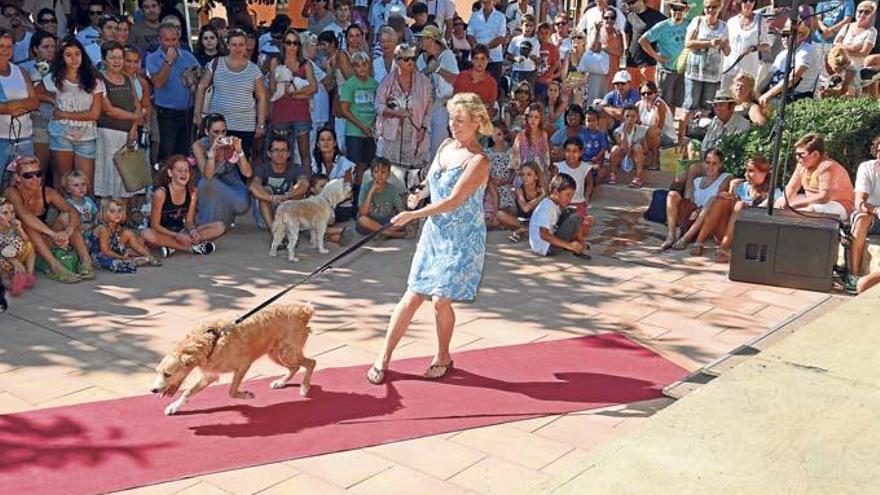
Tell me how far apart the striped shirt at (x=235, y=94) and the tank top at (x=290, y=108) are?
349 mm

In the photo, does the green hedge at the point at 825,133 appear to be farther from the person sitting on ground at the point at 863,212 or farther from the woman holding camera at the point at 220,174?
the woman holding camera at the point at 220,174

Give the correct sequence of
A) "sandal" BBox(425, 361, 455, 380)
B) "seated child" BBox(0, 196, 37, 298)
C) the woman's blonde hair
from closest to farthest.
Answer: the woman's blonde hair < "sandal" BBox(425, 361, 455, 380) < "seated child" BBox(0, 196, 37, 298)

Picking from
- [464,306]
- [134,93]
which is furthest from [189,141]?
[464,306]

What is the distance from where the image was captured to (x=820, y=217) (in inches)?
312

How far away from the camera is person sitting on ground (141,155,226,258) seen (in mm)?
8172

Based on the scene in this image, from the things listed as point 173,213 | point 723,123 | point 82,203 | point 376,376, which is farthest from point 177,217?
point 723,123

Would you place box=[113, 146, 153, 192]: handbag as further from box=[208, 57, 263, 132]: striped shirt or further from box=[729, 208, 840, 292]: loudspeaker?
box=[729, 208, 840, 292]: loudspeaker

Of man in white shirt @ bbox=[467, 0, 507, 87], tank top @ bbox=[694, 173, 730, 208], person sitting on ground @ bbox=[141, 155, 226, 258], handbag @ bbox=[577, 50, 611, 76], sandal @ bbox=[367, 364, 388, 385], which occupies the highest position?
man in white shirt @ bbox=[467, 0, 507, 87]

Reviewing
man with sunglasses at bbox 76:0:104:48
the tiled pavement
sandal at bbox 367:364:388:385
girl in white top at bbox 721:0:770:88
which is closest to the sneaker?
the tiled pavement

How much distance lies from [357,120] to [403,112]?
0.59m

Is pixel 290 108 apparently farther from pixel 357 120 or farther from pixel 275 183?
pixel 275 183

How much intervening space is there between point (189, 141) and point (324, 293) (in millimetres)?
3341

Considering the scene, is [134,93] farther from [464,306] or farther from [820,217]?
[820,217]

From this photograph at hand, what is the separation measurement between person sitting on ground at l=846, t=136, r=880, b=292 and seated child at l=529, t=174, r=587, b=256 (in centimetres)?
221
